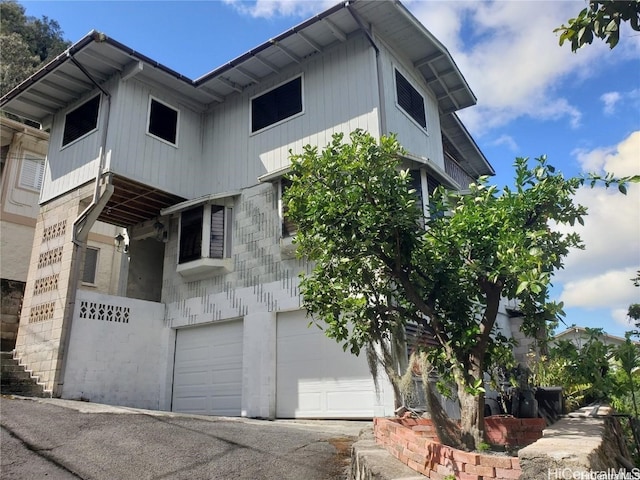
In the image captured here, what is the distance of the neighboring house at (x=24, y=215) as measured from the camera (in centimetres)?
1574

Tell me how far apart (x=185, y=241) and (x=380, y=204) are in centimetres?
782

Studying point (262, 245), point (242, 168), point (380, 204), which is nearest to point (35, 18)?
point (242, 168)

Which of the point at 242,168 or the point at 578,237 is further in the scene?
the point at 242,168

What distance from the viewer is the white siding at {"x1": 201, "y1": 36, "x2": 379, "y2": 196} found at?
976cm

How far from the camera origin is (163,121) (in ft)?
38.6

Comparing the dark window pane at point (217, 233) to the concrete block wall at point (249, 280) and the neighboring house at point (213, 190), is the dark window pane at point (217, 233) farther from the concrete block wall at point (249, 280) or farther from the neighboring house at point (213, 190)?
the concrete block wall at point (249, 280)

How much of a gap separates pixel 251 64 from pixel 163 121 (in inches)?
105

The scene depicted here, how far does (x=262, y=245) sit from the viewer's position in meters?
10.1

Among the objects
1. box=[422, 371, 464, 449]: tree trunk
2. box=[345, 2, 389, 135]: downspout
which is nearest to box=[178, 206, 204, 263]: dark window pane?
box=[345, 2, 389, 135]: downspout

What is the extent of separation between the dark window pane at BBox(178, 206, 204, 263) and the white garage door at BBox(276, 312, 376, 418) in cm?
278

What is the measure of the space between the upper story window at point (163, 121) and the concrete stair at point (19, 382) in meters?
5.96

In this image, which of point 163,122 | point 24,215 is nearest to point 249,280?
point 163,122

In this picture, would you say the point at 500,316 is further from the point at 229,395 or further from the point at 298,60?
the point at 298,60

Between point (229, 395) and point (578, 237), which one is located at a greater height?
point (578, 237)
